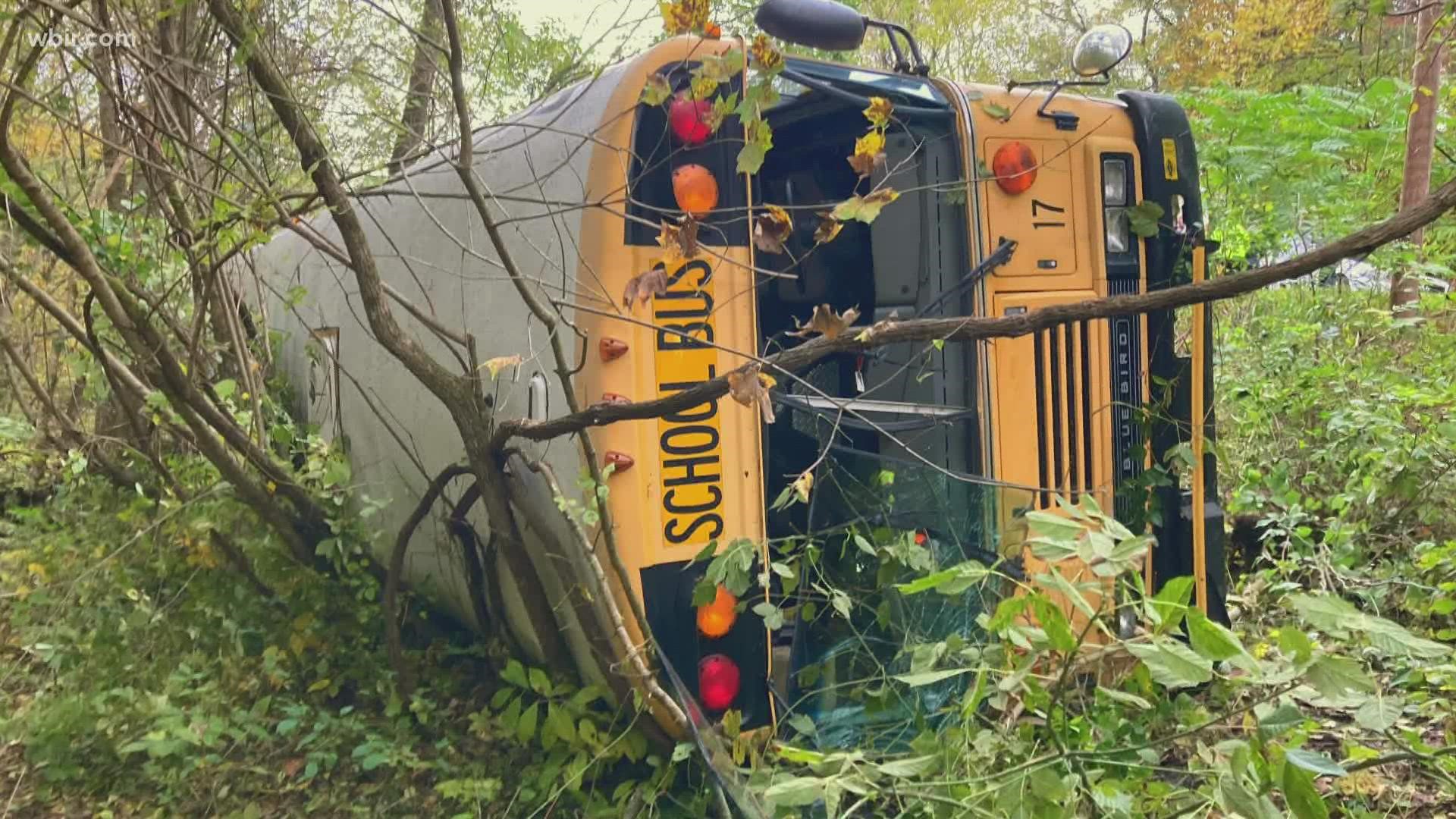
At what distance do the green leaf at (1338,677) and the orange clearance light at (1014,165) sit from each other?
159 centimetres

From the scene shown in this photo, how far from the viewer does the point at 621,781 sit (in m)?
2.81

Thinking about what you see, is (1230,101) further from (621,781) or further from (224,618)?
(224,618)

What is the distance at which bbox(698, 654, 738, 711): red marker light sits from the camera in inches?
101

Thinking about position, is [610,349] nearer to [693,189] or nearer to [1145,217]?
[693,189]

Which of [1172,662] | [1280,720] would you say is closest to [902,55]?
[1172,662]

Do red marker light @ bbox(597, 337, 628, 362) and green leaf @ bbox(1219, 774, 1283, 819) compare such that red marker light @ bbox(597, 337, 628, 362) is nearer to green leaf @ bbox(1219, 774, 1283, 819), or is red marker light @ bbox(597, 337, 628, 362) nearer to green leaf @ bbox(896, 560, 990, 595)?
green leaf @ bbox(896, 560, 990, 595)

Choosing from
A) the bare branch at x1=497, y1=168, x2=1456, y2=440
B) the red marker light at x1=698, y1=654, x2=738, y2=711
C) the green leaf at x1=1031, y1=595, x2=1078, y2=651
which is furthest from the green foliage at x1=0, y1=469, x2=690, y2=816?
the green leaf at x1=1031, y1=595, x2=1078, y2=651

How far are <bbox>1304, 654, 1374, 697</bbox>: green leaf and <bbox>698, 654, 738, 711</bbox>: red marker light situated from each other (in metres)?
1.39

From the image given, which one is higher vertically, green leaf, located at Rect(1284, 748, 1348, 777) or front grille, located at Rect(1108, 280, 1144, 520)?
front grille, located at Rect(1108, 280, 1144, 520)

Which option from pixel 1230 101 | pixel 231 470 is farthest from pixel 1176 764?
pixel 1230 101

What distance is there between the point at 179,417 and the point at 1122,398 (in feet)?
11.2

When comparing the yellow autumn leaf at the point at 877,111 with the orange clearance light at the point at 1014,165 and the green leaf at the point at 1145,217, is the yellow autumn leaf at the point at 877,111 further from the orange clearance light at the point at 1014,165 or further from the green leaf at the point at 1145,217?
the green leaf at the point at 1145,217

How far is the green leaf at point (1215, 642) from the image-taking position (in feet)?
5.28

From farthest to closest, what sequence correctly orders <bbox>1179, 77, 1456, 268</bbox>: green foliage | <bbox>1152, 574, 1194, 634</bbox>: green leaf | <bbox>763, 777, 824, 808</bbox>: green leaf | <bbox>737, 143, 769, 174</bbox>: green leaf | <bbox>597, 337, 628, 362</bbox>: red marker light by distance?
<bbox>1179, 77, 1456, 268</bbox>: green foliage
<bbox>597, 337, 628, 362</bbox>: red marker light
<bbox>737, 143, 769, 174</bbox>: green leaf
<bbox>763, 777, 824, 808</bbox>: green leaf
<bbox>1152, 574, 1194, 634</bbox>: green leaf
